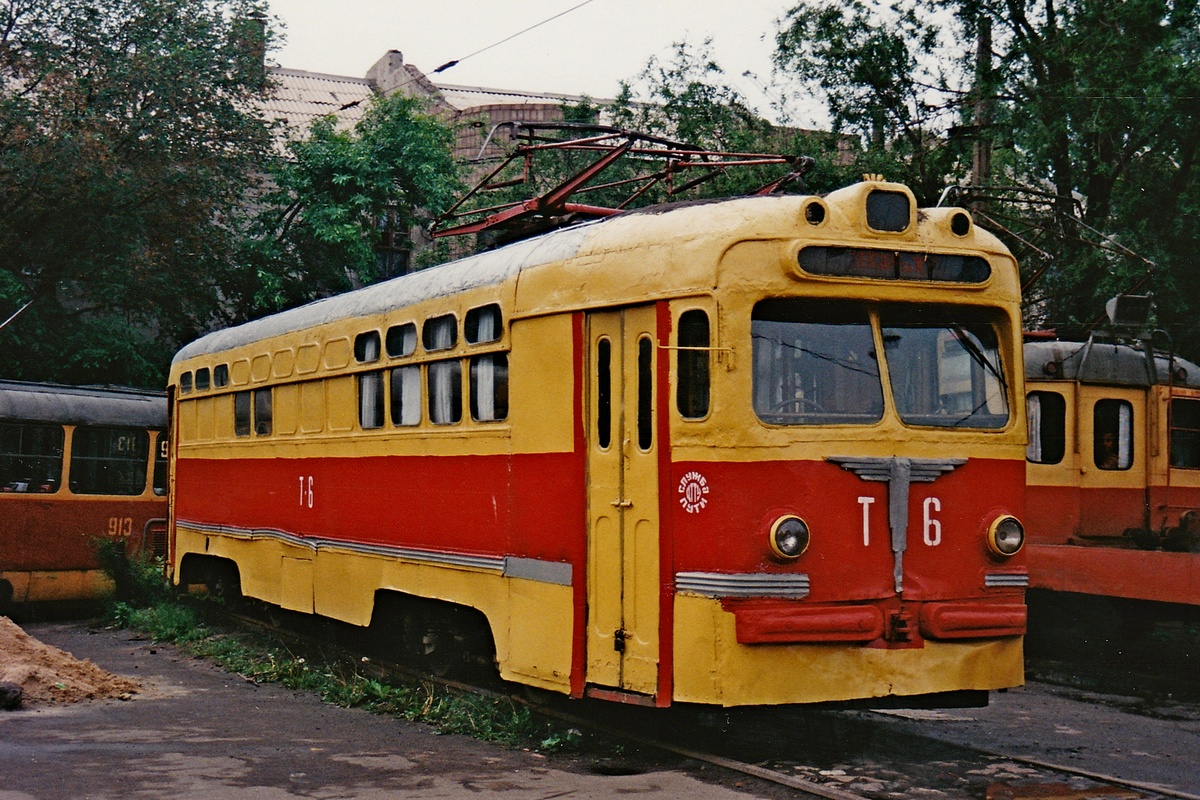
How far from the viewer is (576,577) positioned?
8.05 m

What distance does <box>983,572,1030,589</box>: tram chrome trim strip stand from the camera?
303 inches

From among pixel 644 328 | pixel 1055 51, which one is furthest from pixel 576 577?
pixel 1055 51

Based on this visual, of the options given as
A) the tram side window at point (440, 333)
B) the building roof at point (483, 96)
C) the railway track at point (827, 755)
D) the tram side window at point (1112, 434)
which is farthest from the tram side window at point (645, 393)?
the building roof at point (483, 96)

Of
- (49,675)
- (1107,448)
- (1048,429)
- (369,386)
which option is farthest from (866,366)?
(1107,448)

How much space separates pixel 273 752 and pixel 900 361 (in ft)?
14.2

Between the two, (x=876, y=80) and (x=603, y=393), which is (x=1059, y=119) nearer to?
(x=876, y=80)

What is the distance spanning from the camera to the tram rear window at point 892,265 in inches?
297

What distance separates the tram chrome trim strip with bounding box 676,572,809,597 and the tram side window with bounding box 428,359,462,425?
107 inches

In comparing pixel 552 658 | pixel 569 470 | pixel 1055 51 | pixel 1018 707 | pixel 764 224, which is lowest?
pixel 1018 707

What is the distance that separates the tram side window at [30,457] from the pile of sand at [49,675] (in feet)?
18.1

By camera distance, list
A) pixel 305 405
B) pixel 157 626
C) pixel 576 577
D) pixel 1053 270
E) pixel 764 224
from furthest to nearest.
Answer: pixel 1053 270 < pixel 157 626 < pixel 305 405 < pixel 576 577 < pixel 764 224

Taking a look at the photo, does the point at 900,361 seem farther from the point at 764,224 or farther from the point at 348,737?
the point at 348,737

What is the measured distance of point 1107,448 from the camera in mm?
14555

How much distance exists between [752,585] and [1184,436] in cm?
938
